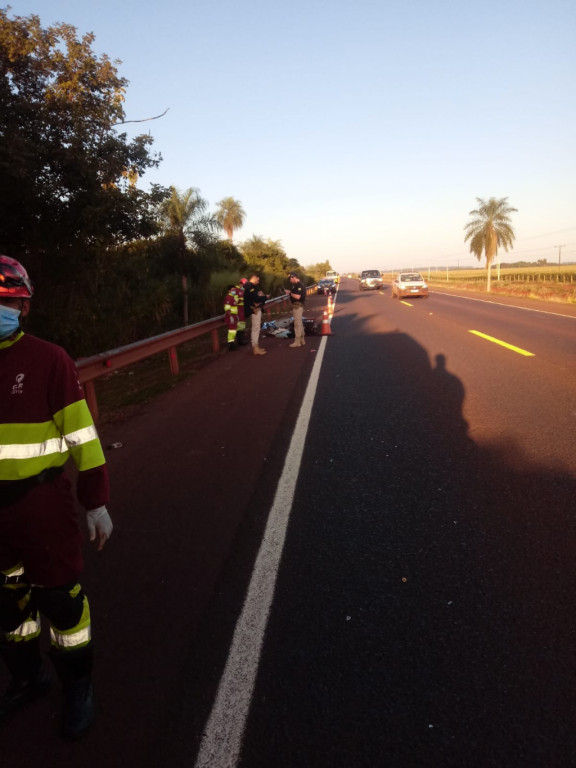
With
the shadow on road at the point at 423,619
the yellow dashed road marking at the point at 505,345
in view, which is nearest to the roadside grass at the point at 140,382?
the shadow on road at the point at 423,619

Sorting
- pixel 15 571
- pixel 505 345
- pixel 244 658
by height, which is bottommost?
pixel 244 658

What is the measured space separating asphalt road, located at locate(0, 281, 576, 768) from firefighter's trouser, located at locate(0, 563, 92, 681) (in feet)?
0.83

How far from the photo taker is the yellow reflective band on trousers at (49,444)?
6.77 feet

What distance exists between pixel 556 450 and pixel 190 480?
3.64m

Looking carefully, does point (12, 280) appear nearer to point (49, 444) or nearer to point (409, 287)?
point (49, 444)

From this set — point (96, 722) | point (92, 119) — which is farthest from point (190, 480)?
point (92, 119)

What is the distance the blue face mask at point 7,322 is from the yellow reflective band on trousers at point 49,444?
1.25 feet

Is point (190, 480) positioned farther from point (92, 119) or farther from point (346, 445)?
point (92, 119)

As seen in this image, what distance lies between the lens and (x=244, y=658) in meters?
2.52

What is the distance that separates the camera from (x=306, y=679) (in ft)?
7.73

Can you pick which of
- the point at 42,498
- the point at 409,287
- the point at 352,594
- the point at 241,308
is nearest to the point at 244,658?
the point at 352,594

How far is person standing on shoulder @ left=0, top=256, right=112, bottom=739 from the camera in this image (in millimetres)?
2072

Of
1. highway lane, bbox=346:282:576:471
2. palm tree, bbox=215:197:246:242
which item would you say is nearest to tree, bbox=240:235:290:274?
palm tree, bbox=215:197:246:242

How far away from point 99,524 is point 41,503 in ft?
1.01
